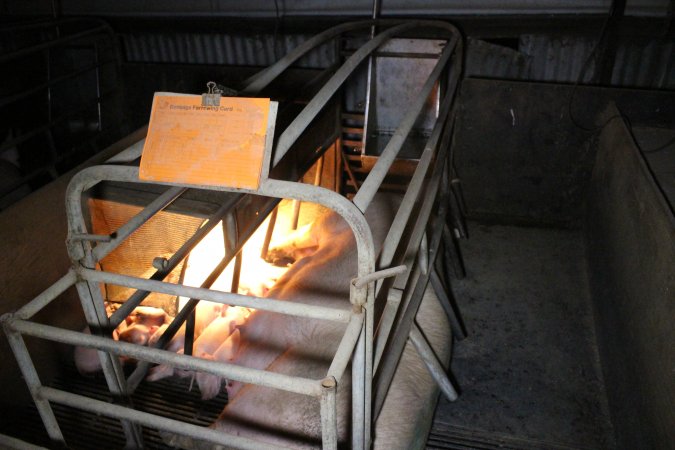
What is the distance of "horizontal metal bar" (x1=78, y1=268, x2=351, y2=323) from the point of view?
1.34 m

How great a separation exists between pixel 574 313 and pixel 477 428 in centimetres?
126

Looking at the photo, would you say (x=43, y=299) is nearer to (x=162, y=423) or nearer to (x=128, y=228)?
(x=128, y=228)

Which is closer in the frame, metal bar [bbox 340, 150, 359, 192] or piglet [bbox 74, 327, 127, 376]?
piglet [bbox 74, 327, 127, 376]

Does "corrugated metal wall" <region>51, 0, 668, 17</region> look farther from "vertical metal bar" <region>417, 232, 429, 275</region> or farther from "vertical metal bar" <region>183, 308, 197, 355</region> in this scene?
"vertical metal bar" <region>183, 308, 197, 355</region>

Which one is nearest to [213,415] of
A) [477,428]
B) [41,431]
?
[41,431]

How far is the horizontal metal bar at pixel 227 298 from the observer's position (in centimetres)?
134

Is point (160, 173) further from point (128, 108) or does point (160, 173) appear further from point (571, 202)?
point (128, 108)

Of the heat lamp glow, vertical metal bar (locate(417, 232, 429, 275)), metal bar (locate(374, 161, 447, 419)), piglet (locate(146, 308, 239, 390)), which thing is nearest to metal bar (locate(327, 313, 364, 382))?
metal bar (locate(374, 161, 447, 419))

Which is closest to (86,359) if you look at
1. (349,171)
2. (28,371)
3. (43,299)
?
(28,371)

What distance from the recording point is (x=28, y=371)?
154 centimetres

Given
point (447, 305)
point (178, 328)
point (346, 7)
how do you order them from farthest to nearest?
point (346, 7)
point (447, 305)
point (178, 328)

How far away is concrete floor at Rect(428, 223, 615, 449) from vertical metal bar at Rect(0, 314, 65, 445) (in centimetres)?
183

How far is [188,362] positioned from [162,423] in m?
0.27

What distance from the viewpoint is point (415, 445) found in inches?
84.1
